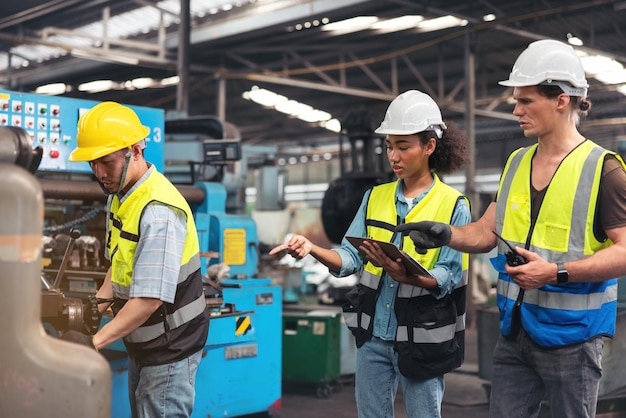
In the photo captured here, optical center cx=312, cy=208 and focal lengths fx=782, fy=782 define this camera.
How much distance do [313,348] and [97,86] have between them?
23.5ft

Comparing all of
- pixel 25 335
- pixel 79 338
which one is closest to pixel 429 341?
pixel 79 338

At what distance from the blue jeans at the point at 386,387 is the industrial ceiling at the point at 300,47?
417 centimetres

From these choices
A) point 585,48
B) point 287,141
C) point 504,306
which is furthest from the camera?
point 287,141

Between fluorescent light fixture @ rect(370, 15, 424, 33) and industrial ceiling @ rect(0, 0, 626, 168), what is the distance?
0.25ft

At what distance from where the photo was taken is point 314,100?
12.6 metres

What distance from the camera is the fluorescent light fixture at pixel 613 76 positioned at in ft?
30.5

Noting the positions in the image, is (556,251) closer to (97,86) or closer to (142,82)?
(142,82)

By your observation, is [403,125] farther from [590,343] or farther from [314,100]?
[314,100]

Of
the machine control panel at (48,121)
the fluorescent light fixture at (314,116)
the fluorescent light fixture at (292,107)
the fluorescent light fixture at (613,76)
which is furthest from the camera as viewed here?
the fluorescent light fixture at (314,116)

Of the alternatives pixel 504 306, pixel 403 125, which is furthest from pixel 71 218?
pixel 504 306

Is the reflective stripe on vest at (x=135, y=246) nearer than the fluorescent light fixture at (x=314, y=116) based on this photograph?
Yes

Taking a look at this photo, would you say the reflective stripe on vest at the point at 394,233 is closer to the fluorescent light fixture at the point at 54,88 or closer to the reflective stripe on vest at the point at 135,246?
the reflective stripe on vest at the point at 135,246

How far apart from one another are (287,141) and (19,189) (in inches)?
602

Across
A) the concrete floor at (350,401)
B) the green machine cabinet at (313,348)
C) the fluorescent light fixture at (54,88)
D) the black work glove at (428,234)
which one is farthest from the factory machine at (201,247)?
the fluorescent light fixture at (54,88)
